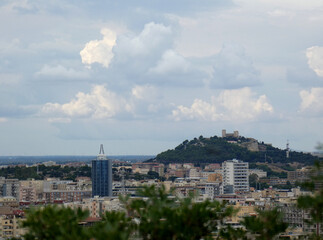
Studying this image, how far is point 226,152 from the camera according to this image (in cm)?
17762

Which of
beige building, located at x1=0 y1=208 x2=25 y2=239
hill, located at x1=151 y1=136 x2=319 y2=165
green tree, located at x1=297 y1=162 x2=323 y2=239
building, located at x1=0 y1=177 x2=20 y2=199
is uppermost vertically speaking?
hill, located at x1=151 y1=136 x2=319 y2=165

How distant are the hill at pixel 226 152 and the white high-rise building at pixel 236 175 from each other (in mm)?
48883

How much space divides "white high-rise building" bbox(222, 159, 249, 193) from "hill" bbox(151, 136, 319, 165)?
48.9m

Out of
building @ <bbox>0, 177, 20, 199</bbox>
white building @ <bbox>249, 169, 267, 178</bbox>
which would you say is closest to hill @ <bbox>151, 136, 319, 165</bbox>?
white building @ <bbox>249, 169, 267, 178</bbox>

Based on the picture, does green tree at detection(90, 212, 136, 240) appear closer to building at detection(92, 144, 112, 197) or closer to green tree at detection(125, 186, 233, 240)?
green tree at detection(125, 186, 233, 240)

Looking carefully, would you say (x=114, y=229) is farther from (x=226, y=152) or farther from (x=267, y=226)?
(x=226, y=152)

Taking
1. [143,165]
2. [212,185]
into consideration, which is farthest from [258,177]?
[143,165]

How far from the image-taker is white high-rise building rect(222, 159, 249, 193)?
120 meters

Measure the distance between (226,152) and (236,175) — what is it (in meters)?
55.8

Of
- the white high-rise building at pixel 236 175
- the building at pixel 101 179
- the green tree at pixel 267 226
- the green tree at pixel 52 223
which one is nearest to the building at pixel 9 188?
the building at pixel 101 179

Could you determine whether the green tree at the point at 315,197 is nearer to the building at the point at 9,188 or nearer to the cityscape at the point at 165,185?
the cityscape at the point at 165,185

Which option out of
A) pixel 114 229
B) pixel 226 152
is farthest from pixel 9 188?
pixel 114 229

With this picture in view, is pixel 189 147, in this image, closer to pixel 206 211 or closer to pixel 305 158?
pixel 305 158

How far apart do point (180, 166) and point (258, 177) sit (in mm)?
31881
